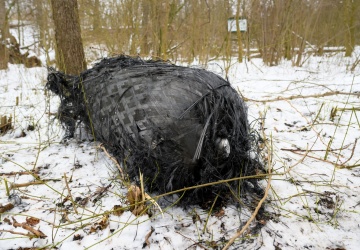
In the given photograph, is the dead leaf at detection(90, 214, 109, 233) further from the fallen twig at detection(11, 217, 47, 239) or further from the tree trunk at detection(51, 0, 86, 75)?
the tree trunk at detection(51, 0, 86, 75)

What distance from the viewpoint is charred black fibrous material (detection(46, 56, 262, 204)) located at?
101cm

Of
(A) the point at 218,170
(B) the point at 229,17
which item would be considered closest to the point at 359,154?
(A) the point at 218,170

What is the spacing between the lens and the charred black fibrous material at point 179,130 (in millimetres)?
1006

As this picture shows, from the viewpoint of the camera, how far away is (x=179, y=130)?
1.00 m

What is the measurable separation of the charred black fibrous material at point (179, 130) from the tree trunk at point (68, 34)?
163cm

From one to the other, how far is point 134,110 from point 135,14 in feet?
12.0

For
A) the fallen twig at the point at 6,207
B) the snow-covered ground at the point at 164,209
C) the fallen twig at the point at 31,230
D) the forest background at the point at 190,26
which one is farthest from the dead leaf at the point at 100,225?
the forest background at the point at 190,26

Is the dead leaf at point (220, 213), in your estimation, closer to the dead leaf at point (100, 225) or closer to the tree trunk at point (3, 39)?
the dead leaf at point (100, 225)

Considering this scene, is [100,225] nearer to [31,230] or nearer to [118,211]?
[118,211]

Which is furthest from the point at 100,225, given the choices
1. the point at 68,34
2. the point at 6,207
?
the point at 68,34

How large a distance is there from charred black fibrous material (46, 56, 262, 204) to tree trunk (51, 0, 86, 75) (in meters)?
1.63

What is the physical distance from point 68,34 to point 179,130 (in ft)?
7.26

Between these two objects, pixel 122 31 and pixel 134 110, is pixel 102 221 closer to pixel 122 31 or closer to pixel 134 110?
pixel 134 110

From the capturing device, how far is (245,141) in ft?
3.68
